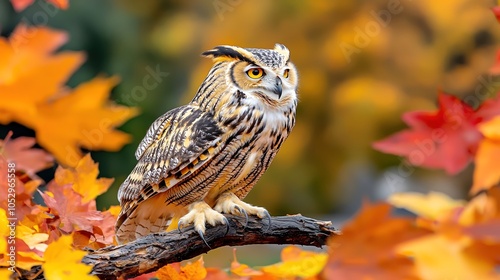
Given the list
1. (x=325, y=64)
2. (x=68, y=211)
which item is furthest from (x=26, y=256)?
(x=325, y=64)

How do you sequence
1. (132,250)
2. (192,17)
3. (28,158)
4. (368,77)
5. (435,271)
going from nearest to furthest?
(435,271), (28,158), (132,250), (368,77), (192,17)

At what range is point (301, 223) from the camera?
0.97m

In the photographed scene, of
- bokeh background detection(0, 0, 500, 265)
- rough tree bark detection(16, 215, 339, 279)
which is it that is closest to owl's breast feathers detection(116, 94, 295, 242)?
rough tree bark detection(16, 215, 339, 279)

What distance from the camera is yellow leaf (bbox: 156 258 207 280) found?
0.83 metres

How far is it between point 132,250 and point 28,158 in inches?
13.1

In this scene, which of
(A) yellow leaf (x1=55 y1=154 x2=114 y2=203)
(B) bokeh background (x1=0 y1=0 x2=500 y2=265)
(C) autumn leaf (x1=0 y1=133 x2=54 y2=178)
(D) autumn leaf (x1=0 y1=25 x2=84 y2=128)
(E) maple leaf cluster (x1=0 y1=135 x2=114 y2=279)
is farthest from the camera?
(B) bokeh background (x1=0 y1=0 x2=500 y2=265)

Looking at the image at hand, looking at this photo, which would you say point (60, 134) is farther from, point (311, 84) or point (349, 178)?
point (349, 178)

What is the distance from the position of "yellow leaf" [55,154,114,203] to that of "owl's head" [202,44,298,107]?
0.27 metres

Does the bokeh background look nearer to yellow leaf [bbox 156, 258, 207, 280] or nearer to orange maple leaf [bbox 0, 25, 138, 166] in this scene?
yellow leaf [bbox 156, 258, 207, 280]

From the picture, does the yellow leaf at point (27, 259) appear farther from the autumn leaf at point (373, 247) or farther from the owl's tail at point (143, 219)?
the owl's tail at point (143, 219)

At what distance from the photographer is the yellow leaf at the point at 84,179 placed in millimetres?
953

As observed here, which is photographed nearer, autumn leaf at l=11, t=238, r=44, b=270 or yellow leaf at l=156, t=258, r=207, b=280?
autumn leaf at l=11, t=238, r=44, b=270

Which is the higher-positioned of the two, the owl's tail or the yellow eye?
the yellow eye

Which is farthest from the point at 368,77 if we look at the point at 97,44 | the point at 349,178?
the point at 97,44
